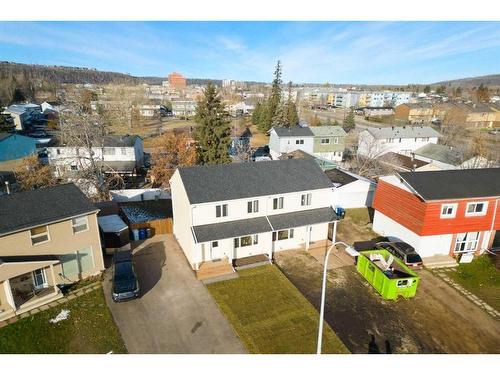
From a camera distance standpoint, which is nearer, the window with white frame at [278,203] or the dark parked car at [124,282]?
the dark parked car at [124,282]

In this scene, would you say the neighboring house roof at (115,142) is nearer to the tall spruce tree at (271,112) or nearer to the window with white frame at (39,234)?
the window with white frame at (39,234)

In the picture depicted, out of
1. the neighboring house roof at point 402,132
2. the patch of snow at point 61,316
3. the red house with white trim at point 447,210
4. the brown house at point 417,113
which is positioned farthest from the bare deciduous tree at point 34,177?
the brown house at point 417,113

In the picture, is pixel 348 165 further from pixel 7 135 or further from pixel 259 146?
pixel 7 135

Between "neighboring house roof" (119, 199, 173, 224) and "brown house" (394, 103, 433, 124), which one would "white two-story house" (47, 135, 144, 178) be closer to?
"neighboring house roof" (119, 199, 173, 224)

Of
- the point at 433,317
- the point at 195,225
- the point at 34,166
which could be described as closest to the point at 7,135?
the point at 34,166

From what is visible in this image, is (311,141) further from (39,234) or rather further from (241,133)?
(39,234)
